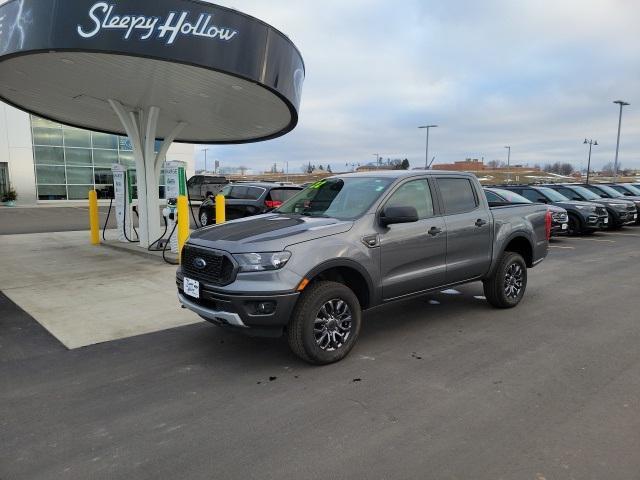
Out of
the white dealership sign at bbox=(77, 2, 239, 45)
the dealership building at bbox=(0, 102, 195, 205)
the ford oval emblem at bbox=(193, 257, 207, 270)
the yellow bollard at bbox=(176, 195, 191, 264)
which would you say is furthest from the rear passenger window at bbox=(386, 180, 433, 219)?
the dealership building at bbox=(0, 102, 195, 205)

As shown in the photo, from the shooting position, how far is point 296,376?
408cm

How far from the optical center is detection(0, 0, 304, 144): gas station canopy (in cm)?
695

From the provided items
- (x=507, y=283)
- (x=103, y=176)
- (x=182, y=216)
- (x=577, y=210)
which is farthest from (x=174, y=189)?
(x=103, y=176)

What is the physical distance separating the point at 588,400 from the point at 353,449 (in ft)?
6.35

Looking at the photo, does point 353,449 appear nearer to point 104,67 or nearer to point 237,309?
point 237,309

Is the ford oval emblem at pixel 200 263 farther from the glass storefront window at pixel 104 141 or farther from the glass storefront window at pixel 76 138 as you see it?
the glass storefront window at pixel 104 141

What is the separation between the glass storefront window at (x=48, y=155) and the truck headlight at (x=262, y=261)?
30.0m

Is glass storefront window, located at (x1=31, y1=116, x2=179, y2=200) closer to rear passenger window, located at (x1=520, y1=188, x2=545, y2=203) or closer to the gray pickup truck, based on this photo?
rear passenger window, located at (x1=520, y1=188, x2=545, y2=203)

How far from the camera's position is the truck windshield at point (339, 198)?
16.0ft

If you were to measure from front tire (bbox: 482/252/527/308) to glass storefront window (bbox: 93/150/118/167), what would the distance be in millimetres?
30032

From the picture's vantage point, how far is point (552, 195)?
15445 millimetres

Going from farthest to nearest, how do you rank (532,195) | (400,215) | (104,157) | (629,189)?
(104,157) < (629,189) < (532,195) < (400,215)

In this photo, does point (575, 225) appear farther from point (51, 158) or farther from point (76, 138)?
point (51, 158)

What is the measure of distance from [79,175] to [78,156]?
1.24 metres
